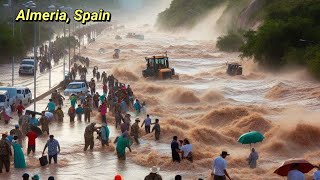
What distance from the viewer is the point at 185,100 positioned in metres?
45.8

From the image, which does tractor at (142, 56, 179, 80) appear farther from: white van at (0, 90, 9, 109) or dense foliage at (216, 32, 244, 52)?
dense foliage at (216, 32, 244, 52)

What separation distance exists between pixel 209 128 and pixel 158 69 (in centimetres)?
2698

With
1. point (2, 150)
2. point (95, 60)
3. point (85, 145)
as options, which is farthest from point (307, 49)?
point (2, 150)

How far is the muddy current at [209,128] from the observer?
23609 mm

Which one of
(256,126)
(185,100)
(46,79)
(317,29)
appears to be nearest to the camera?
(256,126)

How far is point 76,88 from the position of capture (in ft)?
152

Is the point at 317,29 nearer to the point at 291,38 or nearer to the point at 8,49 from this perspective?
the point at 291,38

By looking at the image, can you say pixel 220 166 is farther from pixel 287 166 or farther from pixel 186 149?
pixel 186 149

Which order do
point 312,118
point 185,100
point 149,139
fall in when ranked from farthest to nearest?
point 185,100 → point 312,118 → point 149,139

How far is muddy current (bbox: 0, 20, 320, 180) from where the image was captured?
930 inches

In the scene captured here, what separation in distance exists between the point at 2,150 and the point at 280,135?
42.9 feet

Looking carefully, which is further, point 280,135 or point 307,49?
point 307,49

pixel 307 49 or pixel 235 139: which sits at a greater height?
pixel 307 49

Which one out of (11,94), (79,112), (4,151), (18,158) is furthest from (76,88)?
(4,151)
